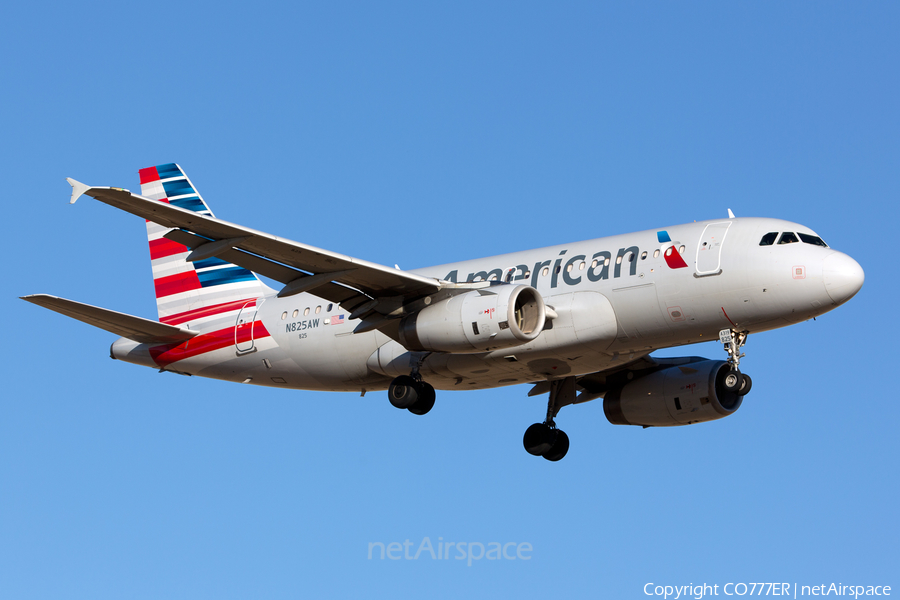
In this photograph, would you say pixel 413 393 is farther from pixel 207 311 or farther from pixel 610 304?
pixel 207 311

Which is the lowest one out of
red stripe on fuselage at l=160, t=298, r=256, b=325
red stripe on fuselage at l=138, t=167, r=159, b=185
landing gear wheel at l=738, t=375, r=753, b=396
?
landing gear wheel at l=738, t=375, r=753, b=396

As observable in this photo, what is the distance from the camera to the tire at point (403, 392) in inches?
1156

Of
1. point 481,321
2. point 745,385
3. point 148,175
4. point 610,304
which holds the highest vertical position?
A: point 148,175

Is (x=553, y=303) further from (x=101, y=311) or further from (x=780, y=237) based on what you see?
(x=101, y=311)

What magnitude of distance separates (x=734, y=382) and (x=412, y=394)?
27.0 ft

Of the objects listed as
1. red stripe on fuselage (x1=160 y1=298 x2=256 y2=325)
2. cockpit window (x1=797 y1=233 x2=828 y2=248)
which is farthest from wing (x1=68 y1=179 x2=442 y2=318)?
cockpit window (x1=797 y1=233 x2=828 y2=248)

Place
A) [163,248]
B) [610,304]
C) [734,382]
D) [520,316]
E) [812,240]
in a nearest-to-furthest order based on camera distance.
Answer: [812,240] → [734,382] → [610,304] → [520,316] → [163,248]

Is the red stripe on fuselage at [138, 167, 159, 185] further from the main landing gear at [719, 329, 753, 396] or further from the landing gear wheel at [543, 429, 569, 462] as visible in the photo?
the main landing gear at [719, 329, 753, 396]

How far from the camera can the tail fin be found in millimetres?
35000

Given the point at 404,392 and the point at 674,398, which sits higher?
the point at 674,398

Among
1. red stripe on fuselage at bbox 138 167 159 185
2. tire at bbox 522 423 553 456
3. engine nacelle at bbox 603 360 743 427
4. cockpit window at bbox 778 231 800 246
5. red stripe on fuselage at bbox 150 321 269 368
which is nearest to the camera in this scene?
cockpit window at bbox 778 231 800 246

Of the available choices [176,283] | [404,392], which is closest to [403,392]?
[404,392]

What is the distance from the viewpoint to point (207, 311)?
3478 cm

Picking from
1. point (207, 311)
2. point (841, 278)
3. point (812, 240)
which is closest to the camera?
point (841, 278)
